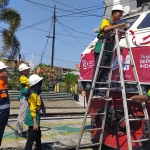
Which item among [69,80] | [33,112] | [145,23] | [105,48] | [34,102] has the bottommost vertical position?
[33,112]

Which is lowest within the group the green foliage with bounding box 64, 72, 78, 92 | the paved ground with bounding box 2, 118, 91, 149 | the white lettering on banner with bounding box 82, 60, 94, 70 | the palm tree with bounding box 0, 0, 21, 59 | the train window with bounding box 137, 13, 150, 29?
the paved ground with bounding box 2, 118, 91, 149

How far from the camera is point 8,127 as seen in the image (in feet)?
26.7

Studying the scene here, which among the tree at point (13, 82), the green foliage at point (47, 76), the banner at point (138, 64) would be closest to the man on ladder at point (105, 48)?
the banner at point (138, 64)

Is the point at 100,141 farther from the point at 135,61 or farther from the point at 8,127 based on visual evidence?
the point at 8,127

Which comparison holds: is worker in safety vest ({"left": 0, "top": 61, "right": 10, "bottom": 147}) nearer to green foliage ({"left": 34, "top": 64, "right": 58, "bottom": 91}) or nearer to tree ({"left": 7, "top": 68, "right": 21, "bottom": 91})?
green foliage ({"left": 34, "top": 64, "right": 58, "bottom": 91})

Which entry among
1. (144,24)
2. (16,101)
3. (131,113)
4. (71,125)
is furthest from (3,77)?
(16,101)

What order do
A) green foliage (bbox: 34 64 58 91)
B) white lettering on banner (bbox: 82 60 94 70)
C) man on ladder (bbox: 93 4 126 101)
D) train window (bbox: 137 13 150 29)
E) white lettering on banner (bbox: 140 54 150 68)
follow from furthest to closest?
green foliage (bbox: 34 64 58 91) < white lettering on banner (bbox: 82 60 94 70) < train window (bbox: 137 13 150 29) < man on ladder (bbox: 93 4 126 101) < white lettering on banner (bbox: 140 54 150 68)

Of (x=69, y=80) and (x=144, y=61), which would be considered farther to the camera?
(x=69, y=80)

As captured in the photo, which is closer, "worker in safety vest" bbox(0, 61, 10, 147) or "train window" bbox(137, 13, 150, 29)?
"worker in safety vest" bbox(0, 61, 10, 147)

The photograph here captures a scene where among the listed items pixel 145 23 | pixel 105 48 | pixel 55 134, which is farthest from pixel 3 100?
pixel 145 23

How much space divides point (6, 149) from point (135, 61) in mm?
3286

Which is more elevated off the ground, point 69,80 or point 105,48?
point 105,48

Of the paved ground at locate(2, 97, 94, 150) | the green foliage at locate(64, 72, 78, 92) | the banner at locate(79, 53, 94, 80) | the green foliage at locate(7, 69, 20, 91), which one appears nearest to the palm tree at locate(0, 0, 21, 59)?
the green foliage at locate(7, 69, 20, 91)

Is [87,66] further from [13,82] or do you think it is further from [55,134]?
[13,82]
